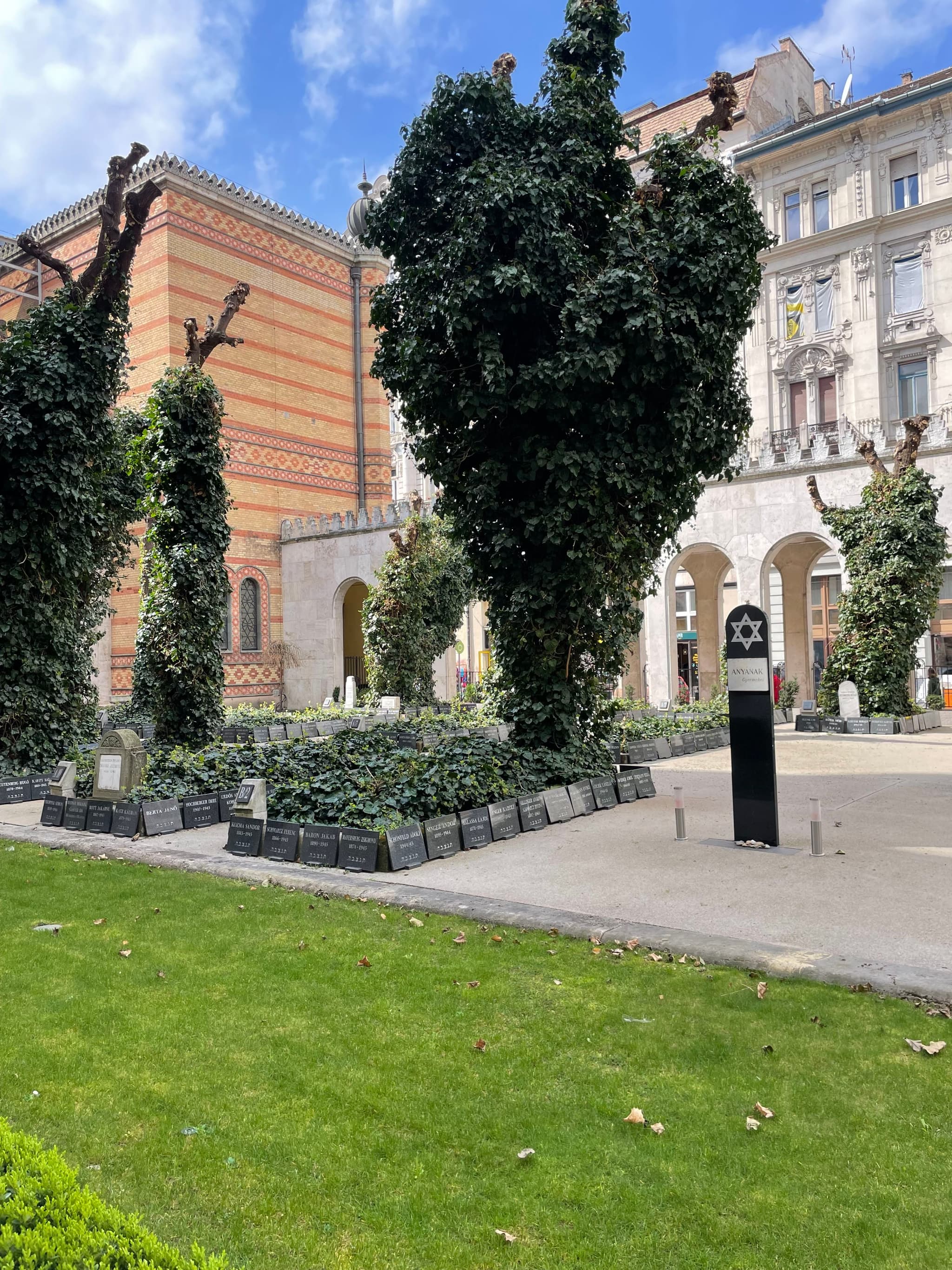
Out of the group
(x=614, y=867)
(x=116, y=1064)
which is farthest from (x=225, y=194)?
(x=116, y=1064)

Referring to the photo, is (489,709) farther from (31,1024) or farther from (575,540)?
(31,1024)

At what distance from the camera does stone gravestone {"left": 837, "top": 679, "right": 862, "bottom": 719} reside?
2175 centimetres

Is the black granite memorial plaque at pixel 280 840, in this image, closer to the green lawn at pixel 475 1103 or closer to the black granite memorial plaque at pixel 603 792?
the green lawn at pixel 475 1103

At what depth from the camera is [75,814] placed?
10914 mm

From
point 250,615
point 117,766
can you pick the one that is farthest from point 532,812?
point 250,615

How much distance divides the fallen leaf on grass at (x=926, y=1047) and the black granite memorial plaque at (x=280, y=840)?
595cm

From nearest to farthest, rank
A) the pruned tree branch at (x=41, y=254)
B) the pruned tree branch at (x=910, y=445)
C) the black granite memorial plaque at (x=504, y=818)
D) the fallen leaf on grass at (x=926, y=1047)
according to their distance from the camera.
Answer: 1. the fallen leaf on grass at (x=926, y=1047)
2. the black granite memorial plaque at (x=504, y=818)
3. the pruned tree branch at (x=41, y=254)
4. the pruned tree branch at (x=910, y=445)

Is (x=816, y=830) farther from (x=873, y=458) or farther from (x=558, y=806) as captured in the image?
(x=873, y=458)

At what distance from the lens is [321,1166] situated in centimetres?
344

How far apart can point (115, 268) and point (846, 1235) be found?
49.8 ft

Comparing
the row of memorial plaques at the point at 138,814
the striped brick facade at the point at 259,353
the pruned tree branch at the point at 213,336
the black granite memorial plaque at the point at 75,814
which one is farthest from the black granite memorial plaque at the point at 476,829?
the striped brick facade at the point at 259,353

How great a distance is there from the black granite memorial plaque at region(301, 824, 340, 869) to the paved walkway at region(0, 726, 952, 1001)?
0.79ft

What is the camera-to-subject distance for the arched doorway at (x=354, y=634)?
37000 mm

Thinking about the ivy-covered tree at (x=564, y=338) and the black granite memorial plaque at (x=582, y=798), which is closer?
the ivy-covered tree at (x=564, y=338)
